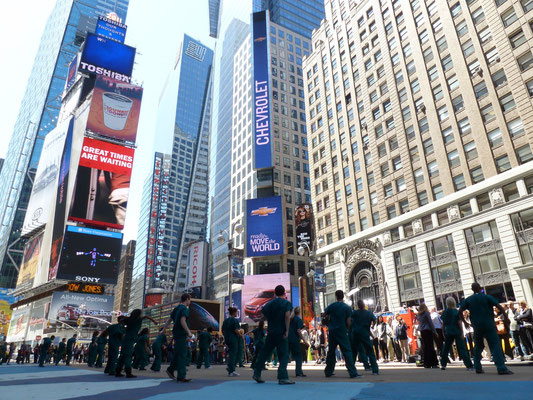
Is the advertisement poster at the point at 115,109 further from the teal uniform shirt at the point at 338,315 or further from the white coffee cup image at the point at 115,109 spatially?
the teal uniform shirt at the point at 338,315

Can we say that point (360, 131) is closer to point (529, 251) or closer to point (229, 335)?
point (529, 251)

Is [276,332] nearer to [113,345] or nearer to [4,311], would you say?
[113,345]

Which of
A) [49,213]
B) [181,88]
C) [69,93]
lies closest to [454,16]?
[49,213]

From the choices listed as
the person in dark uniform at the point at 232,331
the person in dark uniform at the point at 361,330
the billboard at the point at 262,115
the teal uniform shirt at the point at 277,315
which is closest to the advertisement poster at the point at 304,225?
the billboard at the point at 262,115

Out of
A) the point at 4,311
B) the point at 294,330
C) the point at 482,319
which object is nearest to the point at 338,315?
the point at 294,330

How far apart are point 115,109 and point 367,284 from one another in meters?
58.1

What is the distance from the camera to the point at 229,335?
11.9 metres

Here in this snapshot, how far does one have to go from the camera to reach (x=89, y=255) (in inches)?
2394

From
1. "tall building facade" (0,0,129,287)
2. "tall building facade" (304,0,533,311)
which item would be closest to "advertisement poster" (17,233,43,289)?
"tall building facade" (0,0,129,287)

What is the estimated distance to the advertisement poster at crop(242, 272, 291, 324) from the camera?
5384 cm

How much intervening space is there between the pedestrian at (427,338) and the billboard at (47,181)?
238 feet

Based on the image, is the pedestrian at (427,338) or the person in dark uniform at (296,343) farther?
the pedestrian at (427,338)

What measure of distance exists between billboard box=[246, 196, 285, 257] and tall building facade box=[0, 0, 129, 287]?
2926 inches

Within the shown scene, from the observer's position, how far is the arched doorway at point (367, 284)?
39.5 metres
